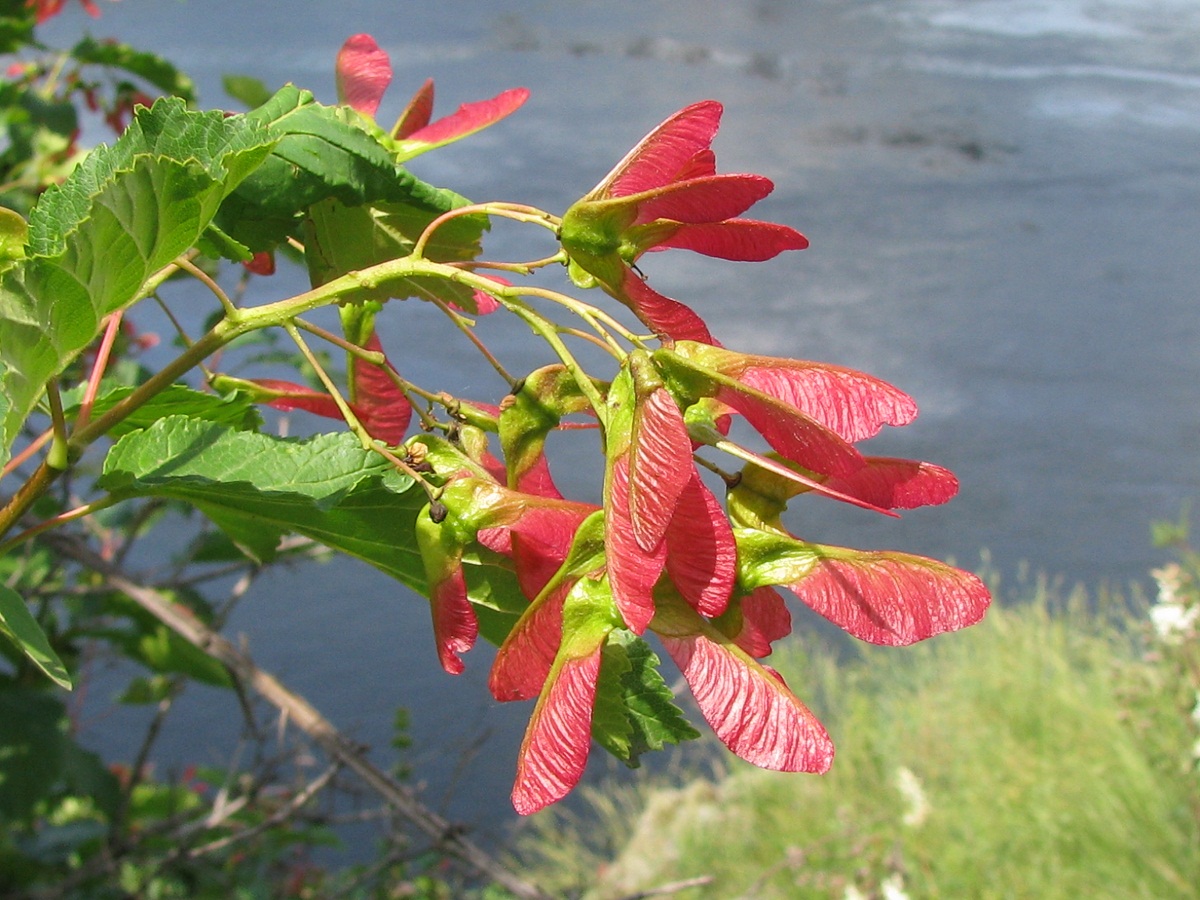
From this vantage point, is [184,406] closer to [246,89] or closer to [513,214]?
[513,214]

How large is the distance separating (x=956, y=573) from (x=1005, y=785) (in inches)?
94.1

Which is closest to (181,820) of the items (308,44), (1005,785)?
(1005,785)

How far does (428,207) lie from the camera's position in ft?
1.58

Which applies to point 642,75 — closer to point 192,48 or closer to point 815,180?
point 815,180

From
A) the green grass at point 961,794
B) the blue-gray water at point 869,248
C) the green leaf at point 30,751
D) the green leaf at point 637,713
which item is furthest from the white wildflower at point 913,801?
the green leaf at point 637,713

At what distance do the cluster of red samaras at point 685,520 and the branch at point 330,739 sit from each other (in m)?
0.34

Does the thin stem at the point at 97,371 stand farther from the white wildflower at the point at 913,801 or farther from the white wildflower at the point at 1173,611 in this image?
the white wildflower at the point at 913,801

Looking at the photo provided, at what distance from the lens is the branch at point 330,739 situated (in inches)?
27.7

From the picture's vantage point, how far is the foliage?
1.19ft

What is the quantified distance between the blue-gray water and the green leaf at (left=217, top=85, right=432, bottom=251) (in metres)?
2.00

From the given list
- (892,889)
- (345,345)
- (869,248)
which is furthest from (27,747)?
(869,248)

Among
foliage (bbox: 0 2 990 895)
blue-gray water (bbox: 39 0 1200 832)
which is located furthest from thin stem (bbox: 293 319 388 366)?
blue-gray water (bbox: 39 0 1200 832)

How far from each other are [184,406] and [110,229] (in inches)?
6.2

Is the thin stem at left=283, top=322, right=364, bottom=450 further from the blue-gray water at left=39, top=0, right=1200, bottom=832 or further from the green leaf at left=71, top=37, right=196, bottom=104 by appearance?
the blue-gray water at left=39, top=0, right=1200, bottom=832
